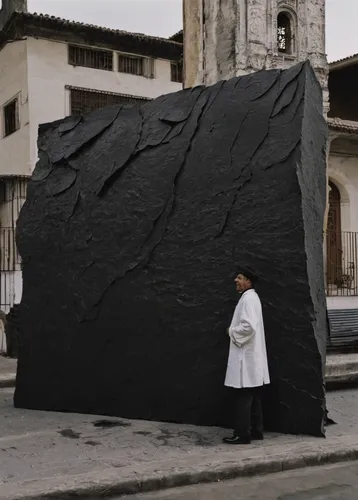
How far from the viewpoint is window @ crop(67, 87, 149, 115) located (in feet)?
63.6

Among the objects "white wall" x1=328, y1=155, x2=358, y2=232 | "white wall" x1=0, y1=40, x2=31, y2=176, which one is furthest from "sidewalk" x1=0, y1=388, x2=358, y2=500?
"white wall" x1=0, y1=40, x2=31, y2=176

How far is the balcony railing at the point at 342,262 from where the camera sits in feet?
55.6

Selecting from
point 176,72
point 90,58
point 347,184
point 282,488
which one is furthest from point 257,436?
point 176,72

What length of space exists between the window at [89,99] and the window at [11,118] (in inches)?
63.5

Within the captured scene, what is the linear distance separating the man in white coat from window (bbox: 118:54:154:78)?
15.8 m

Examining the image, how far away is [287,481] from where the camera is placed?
494 centimetres

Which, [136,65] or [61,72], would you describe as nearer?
[61,72]

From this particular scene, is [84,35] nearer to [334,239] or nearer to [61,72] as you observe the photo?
[61,72]

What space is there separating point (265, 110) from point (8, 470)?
3.89 metres

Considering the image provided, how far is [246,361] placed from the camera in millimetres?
5652

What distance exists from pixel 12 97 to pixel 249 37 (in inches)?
297

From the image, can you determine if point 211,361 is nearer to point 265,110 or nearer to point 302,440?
point 302,440

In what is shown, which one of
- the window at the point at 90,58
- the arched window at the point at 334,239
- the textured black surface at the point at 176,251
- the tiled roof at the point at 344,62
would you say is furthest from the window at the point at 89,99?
the textured black surface at the point at 176,251

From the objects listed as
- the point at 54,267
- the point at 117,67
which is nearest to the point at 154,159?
the point at 54,267
